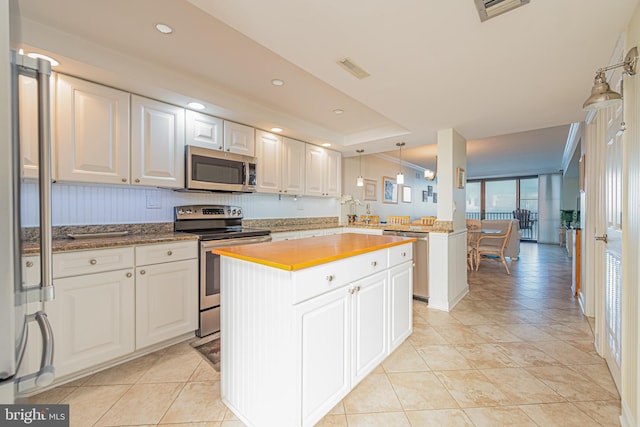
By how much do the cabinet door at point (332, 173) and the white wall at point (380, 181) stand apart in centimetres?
62

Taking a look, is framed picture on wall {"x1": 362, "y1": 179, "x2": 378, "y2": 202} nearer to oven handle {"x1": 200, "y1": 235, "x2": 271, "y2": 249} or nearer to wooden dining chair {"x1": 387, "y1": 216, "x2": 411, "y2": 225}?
wooden dining chair {"x1": 387, "y1": 216, "x2": 411, "y2": 225}

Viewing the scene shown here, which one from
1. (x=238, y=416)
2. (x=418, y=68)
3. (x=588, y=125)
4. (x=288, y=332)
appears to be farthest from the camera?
(x=588, y=125)

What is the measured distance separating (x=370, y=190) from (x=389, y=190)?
37.5 inches

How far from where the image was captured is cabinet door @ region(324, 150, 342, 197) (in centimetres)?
439

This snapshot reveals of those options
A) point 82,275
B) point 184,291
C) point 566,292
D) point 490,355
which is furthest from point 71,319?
point 566,292

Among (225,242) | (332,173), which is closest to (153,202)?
(225,242)

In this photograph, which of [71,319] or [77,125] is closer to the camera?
[71,319]

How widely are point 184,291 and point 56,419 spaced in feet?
5.40

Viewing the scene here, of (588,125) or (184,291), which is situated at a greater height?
(588,125)

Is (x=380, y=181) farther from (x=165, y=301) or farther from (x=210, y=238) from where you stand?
(x=165, y=301)

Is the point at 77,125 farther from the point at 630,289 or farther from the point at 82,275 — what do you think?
the point at 630,289

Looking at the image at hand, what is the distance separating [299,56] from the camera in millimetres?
1790

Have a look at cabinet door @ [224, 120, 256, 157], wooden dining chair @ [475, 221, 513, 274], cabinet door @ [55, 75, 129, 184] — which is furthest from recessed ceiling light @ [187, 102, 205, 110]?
wooden dining chair @ [475, 221, 513, 274]

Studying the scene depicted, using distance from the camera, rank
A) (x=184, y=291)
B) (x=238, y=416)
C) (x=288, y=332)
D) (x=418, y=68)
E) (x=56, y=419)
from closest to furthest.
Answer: (x=56, y=419) → (x=288, y=332) → (x=238, y=416) → (x=418, y=68) → (x=184, y=291)
